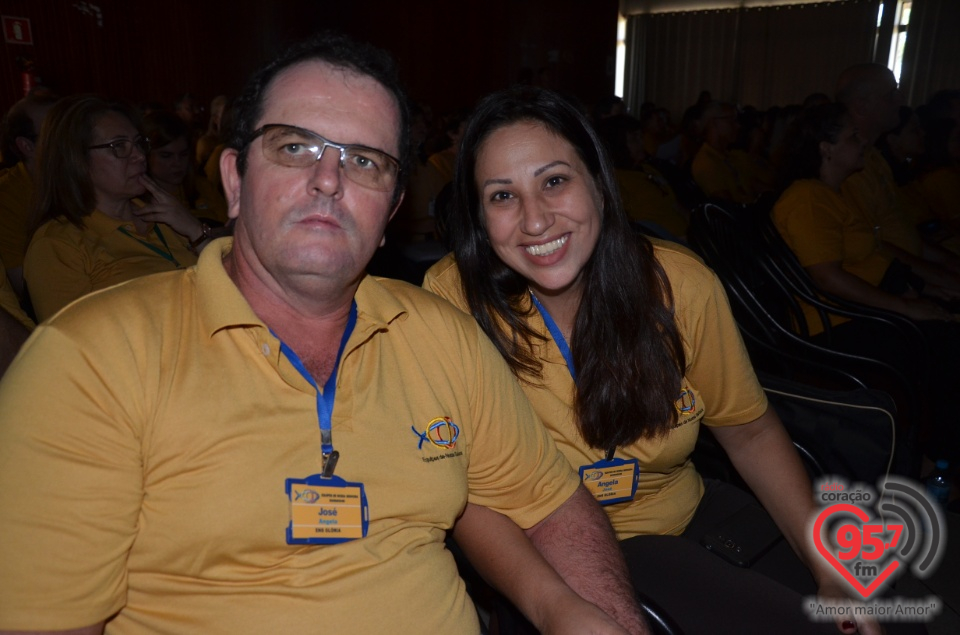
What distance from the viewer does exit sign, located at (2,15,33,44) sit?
7.28 metres

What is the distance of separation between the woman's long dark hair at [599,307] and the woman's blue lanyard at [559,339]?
18 mm

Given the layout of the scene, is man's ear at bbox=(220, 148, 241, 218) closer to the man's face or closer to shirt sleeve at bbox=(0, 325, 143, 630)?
the man's face

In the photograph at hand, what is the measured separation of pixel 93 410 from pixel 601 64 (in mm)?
14006

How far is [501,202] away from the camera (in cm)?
173

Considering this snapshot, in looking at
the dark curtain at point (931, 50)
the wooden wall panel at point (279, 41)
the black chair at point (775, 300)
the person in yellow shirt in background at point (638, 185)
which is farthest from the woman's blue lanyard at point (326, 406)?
the dark curtain at point (931, 50)

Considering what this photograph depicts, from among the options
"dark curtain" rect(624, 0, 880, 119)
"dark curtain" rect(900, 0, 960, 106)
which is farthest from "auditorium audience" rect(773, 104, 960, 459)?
"dark curtain" rect(624, 0, 880, 119)

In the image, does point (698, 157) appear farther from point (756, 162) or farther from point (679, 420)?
point (679, 420)

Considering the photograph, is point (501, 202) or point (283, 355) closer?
point (283, 355)

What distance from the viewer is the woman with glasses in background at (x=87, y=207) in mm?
2531

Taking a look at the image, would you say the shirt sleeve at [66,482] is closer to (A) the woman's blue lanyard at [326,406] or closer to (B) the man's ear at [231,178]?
(A) the woman's blue lanyard at [326,406]

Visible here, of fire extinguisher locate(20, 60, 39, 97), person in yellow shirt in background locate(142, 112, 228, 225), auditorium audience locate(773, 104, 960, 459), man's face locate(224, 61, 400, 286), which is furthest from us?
fire extinguisher locate(20, 60, 39, 97)

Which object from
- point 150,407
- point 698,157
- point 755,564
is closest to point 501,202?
point 150,407

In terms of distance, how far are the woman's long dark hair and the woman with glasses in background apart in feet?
5.18

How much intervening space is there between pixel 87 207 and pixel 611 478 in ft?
7.57
